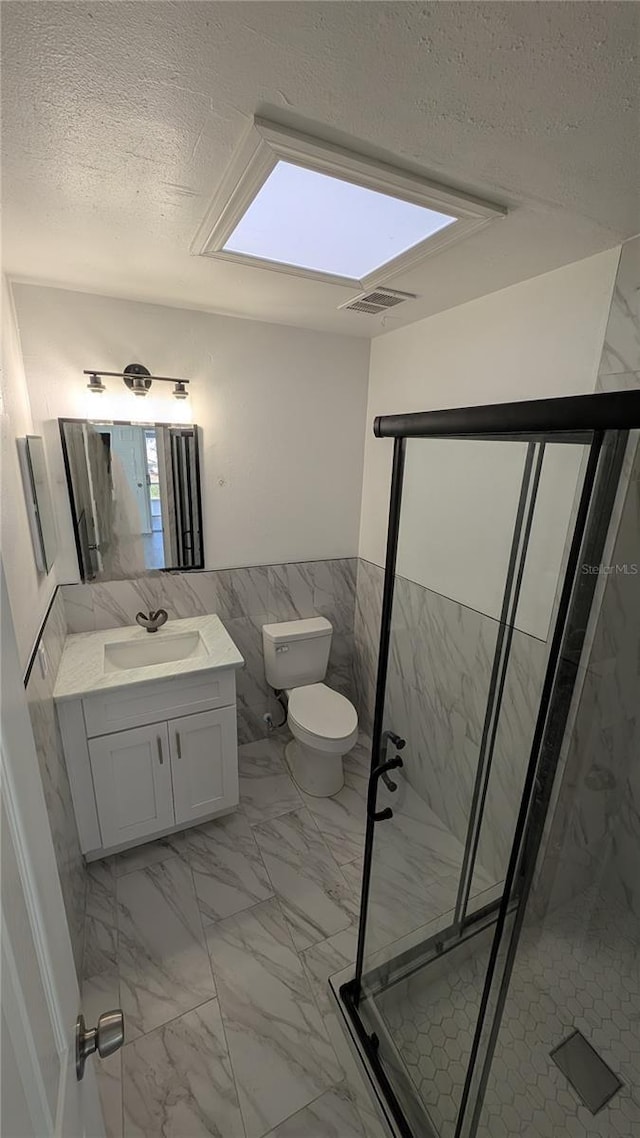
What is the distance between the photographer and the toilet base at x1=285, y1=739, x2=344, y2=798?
225 centimetres

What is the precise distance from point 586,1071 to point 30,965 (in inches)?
67.5

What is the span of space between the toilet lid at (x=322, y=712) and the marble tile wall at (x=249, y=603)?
32 cm

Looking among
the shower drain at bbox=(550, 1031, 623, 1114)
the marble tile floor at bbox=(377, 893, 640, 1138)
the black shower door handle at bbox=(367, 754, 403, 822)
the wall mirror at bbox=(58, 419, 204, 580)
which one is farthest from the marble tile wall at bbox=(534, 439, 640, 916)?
the wall mirror at bbox=(58, 419, 204, 580)

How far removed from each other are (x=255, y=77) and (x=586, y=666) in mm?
1624

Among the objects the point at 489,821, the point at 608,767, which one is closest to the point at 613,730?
the point at 608,767

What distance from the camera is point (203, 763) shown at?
6.44 ft

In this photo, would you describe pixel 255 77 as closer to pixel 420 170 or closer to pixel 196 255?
pixel 420 170

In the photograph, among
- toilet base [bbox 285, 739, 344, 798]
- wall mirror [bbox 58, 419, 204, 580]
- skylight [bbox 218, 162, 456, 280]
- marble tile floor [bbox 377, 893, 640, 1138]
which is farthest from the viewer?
toilet base [bbox 285, 739, 344, 798]

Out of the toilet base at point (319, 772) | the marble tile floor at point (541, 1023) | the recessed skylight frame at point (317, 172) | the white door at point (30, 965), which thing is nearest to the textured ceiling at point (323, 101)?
the recessed skylight frame at point (317, 172)

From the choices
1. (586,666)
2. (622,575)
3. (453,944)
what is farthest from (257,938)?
(622,575)

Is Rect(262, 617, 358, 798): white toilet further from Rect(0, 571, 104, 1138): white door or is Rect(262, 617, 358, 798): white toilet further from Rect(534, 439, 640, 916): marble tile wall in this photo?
Rect(0, 571, 104, 1138): white door

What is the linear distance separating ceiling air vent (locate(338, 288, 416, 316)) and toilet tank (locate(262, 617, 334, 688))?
5.17 feet

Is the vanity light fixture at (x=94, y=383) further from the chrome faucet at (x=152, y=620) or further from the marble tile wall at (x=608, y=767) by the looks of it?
the marble tile wall at (x=608, y=767)

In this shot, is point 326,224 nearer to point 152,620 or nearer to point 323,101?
point 323,101
